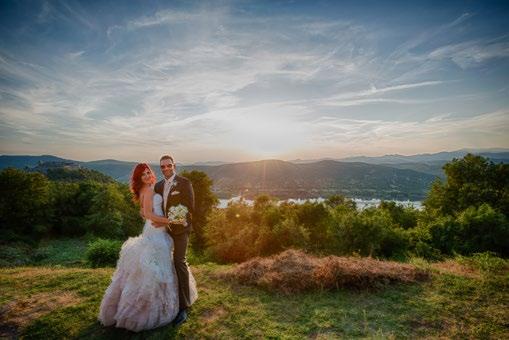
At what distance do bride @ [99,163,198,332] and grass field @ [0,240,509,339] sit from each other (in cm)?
28

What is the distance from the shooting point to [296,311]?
681cm

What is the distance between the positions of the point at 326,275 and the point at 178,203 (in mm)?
4531

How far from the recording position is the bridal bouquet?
19.5 feet

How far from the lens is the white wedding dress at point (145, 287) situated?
5.85 metres

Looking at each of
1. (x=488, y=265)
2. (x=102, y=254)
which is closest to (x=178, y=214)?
(x=488, y=265)

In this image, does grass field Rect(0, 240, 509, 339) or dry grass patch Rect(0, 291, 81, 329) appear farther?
dry grass patch Rect(0, 291, 81, 329)

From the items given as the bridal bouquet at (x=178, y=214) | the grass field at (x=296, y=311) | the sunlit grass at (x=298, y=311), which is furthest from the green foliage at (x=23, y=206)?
the bridal bouquet at (x=178, y=214)

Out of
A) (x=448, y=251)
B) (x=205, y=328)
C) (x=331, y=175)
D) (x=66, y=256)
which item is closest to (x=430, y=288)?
(x=205, y=328)

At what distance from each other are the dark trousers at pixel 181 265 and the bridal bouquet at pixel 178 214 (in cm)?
58

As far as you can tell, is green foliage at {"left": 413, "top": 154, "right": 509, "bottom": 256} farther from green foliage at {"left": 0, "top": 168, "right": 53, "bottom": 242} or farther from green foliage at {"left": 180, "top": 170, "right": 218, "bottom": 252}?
green foliage at {"left": 0, "top": 168, "right": 53, "bottom": 242}

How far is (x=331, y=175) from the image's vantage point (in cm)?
19500

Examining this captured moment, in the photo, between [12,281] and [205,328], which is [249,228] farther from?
[205,328]

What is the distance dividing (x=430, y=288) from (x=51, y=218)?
174ft

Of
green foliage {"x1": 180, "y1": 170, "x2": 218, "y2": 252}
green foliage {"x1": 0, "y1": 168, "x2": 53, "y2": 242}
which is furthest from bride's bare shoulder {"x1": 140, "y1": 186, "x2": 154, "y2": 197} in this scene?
green foliage {"x1": 0, "y1": 168, "x2": 53, "y2": 242}
